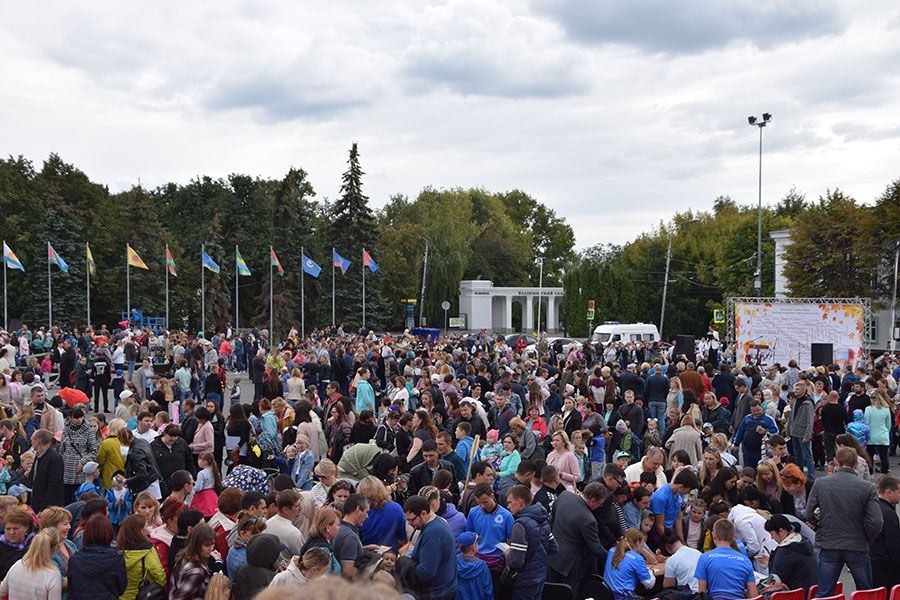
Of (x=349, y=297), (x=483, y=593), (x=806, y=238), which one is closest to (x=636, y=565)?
(x=483, y=593)

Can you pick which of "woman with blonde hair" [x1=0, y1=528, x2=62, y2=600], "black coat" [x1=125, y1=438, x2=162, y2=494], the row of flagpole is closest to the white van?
the row of flagpole

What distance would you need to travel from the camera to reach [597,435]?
12484 millimetres

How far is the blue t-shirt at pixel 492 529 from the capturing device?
6984mm

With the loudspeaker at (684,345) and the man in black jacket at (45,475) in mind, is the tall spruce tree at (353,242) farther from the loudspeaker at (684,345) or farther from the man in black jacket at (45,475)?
the man in black jacket at (45,475)

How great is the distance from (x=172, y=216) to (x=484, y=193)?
122 ft

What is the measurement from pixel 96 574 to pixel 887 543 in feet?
21.6

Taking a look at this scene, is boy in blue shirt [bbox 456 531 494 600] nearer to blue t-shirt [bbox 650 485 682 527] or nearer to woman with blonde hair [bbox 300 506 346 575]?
woman with blonde hair [bbox 300 506 346 575]

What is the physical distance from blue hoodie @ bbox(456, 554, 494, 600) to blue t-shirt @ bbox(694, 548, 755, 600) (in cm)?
171

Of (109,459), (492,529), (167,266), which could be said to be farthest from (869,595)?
(167,266)

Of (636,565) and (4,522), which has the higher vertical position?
(4,522)

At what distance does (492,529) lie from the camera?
23.0ft

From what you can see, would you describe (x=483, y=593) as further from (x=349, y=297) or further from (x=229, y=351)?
(x=349, y=297)

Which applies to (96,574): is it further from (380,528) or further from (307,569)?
→ (380,528)

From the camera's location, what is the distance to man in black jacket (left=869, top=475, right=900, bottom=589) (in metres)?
7.59
